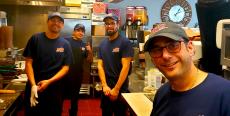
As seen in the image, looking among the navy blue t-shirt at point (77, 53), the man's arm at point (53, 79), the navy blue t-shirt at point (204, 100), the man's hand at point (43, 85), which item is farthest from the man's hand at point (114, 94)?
the navy blue t-shirt at point (204, 100)

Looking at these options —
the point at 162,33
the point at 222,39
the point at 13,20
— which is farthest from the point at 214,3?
the point at 13,20

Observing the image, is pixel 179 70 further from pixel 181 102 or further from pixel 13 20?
pixel 13 20

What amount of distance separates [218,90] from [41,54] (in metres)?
2.53

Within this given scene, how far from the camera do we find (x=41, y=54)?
345cm

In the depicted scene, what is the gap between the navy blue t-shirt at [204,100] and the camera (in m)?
1.24

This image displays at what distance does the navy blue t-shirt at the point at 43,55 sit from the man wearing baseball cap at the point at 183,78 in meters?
2.23

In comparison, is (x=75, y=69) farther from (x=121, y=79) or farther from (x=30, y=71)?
(x=30, y=71)

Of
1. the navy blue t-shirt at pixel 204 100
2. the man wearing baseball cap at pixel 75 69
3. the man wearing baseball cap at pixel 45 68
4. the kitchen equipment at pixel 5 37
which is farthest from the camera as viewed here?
the man wearing baseball cap at pixel 75 69

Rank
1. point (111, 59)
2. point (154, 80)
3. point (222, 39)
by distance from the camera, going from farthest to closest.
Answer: point (111, 59) < point (154, 80) < point (222, 39)

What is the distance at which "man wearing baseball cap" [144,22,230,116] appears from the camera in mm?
1272

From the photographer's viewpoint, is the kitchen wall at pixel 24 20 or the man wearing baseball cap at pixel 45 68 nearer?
the man wearing baseball cap at pixel 45 68

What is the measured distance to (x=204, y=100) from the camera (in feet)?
4.20

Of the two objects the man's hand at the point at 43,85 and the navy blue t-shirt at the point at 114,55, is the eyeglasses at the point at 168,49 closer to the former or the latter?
the man's hand at the point at 43,85

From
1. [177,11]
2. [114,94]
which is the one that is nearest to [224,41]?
[114,94]
